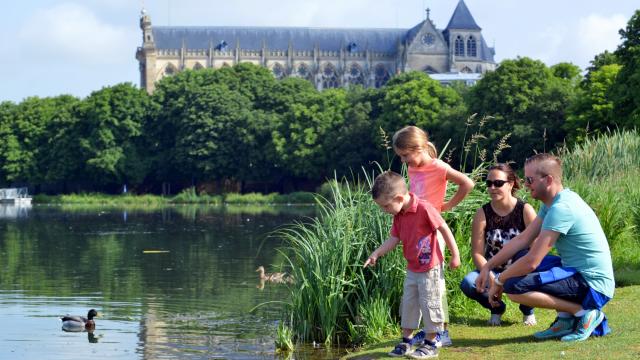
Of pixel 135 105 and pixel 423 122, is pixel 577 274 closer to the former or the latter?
pixel 423 122

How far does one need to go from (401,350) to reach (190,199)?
2515 inches

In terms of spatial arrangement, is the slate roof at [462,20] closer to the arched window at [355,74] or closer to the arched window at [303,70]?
the arched window at [355,74]

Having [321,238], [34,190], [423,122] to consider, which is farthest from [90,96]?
[321,238]

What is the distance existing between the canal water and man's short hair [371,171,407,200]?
273 centimetres

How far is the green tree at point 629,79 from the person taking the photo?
121 feet

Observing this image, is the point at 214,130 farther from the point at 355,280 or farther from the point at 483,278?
the point at 483,278

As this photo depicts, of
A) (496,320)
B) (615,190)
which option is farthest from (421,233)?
(615,190)

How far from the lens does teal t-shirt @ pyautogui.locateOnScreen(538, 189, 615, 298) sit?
25.7 ft

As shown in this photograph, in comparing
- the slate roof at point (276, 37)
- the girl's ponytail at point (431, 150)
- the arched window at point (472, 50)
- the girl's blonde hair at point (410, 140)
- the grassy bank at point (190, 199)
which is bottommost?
the grassy bank at point (190, 199)

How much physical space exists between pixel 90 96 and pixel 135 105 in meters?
4.23

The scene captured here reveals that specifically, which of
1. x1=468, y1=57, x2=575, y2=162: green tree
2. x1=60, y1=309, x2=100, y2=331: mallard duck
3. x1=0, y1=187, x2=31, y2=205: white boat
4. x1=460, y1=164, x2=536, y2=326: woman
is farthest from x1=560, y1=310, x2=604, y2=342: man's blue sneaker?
x1=0, y1=187, x2=31, y2=205: white boat

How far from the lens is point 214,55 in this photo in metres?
124

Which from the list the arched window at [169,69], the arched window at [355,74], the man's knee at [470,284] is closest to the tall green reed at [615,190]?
the man's knee at [470,284]

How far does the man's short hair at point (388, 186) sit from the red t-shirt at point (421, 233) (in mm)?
199
